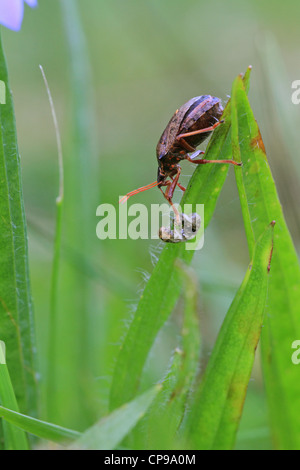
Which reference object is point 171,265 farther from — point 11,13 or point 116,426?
point 11,13

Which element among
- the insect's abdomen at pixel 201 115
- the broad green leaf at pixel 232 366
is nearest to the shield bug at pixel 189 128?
the insect's abdomen at pixel 201 115

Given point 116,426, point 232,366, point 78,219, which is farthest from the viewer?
point 78,219

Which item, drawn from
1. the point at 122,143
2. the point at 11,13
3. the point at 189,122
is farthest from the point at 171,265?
the point at 122,143

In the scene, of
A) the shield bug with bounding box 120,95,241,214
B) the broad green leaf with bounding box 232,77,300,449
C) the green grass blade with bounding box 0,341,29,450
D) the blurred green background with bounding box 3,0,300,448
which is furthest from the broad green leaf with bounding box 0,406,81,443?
the shield bug with bounding box 120,95,241,214

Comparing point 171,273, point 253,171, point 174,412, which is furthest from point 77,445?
point 253,171
